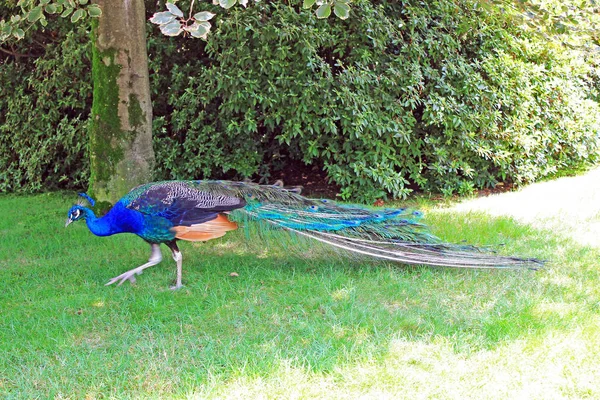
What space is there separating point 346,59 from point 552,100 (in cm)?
373

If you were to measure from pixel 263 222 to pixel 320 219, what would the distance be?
0.48 metres

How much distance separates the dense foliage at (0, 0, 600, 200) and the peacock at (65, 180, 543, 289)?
2.53m

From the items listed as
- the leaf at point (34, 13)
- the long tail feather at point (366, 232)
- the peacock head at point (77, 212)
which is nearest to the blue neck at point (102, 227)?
the peacock head at point (77, 212)

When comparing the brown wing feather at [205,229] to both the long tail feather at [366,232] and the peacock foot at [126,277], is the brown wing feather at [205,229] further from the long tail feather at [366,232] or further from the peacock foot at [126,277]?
the peacock foot at [126,277]

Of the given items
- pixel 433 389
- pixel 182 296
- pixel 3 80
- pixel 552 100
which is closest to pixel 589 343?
pixel 433 389

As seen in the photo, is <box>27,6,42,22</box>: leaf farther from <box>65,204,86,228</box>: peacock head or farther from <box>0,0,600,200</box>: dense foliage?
<box>0,0,600,200</box>: dense foliage

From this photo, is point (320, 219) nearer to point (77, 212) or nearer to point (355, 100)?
point (77, 212)

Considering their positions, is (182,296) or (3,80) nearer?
(182,296)

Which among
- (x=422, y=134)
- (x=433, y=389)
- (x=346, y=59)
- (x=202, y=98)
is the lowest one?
(x=433, y=389)

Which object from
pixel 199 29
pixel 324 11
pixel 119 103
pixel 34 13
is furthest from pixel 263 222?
pixel 119 103

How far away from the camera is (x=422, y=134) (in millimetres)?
8336

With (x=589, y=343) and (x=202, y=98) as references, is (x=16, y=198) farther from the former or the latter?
(x=589, y=343)

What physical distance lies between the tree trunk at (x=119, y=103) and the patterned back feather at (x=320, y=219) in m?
2.18

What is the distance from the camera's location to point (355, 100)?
24.3 feet
